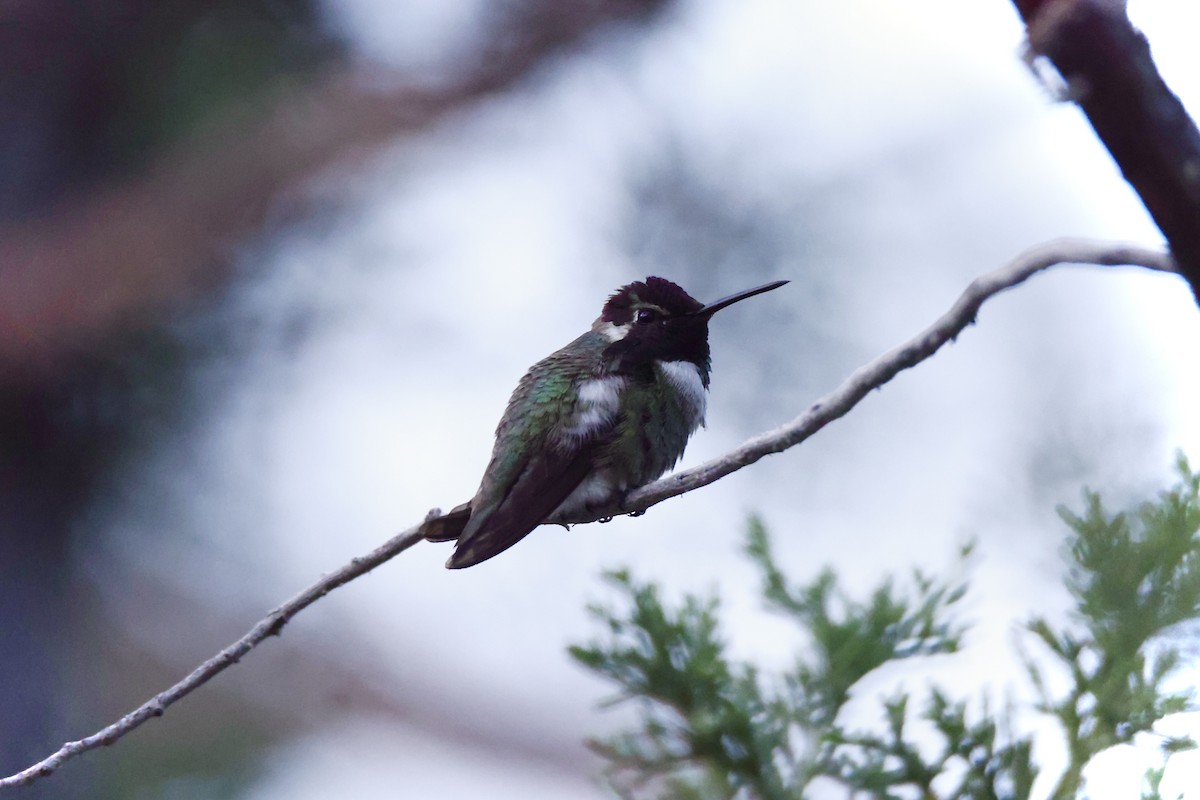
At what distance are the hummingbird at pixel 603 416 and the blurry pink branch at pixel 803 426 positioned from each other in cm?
39

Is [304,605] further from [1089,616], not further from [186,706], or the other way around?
[186,706]

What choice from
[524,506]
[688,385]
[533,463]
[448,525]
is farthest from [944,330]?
[688,385]

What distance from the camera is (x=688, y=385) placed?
292 cm

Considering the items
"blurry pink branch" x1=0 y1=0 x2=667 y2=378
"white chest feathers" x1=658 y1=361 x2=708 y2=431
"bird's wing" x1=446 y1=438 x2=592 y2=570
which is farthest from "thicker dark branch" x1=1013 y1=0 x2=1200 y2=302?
"blurry pink branch" x1=0 y1=0 x2=667 y2=378

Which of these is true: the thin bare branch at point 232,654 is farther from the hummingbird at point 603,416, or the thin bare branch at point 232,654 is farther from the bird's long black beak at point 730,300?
the bird's long black beak at point 730,300

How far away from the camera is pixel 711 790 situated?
123 cm

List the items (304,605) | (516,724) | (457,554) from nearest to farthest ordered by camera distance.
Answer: (304,605) → (457,554) → (516,724)

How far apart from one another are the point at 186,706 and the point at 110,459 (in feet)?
4.11

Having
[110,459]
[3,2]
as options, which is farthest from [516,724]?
[3,2]

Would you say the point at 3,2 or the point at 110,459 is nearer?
the point at 110,459

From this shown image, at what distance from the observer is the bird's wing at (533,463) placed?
7.26ft

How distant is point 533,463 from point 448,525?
1.77 ft

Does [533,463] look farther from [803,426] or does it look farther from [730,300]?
[803,426]

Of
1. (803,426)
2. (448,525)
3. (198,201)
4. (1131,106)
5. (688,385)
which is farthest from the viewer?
(198,201)
